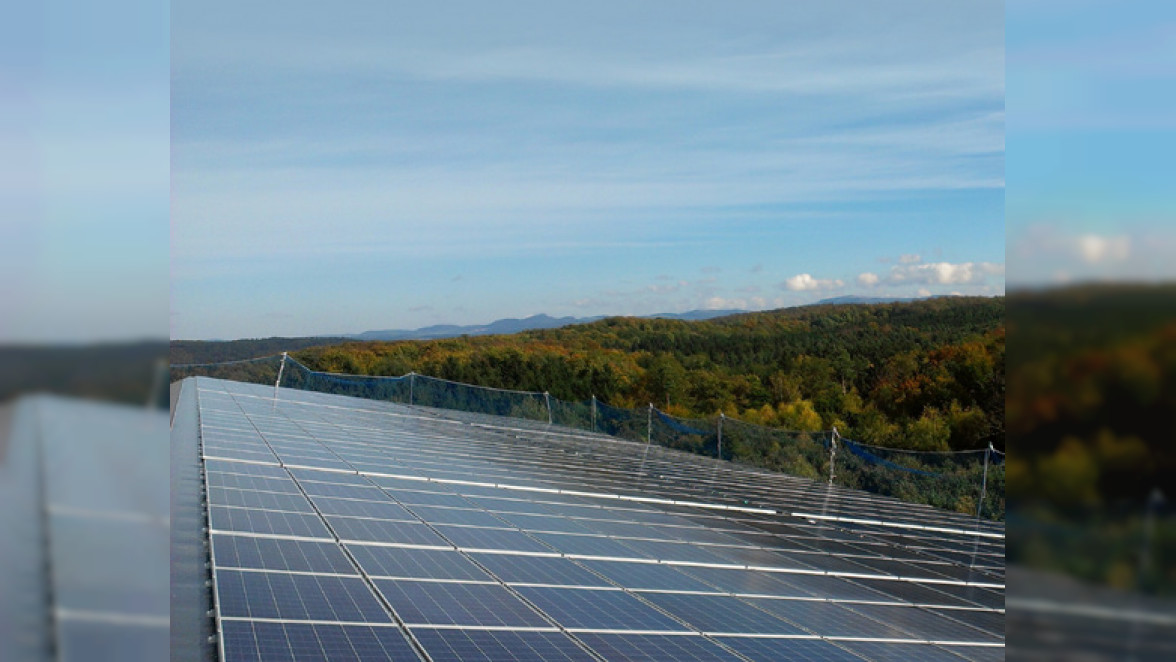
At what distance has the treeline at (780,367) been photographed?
46.1 meters

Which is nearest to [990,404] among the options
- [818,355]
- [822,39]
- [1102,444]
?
[818,355]

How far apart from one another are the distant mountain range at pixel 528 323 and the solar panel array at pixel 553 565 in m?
52.8

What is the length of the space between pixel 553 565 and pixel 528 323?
68.1m

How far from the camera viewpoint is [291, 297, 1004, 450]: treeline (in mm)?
46062

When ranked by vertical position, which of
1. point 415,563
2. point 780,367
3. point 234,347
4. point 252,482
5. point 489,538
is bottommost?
point 489,538

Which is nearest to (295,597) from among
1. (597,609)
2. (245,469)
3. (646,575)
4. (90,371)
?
(597,609)

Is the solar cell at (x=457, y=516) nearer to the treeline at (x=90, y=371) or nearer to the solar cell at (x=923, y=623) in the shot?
the solar cell at (x=923, y=623)

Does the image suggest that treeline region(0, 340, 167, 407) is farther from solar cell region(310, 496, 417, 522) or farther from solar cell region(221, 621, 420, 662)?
solar cell region(310, 496, 417, 522)

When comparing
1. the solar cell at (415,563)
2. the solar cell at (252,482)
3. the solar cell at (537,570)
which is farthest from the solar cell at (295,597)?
the solar cell at (252,482)

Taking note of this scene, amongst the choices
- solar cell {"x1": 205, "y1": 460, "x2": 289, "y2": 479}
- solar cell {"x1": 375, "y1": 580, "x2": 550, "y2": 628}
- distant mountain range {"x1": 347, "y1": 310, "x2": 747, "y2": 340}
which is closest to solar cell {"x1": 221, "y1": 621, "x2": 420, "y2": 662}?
solar cell {"x1": 375, "y1": 580, "x2": 550, "y2": 628}

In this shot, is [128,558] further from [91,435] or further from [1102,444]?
[1102,444]

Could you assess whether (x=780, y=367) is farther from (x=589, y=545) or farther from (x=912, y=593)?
(x=589, y=545)

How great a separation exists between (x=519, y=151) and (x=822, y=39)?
75.3ft

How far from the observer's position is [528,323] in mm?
76125
